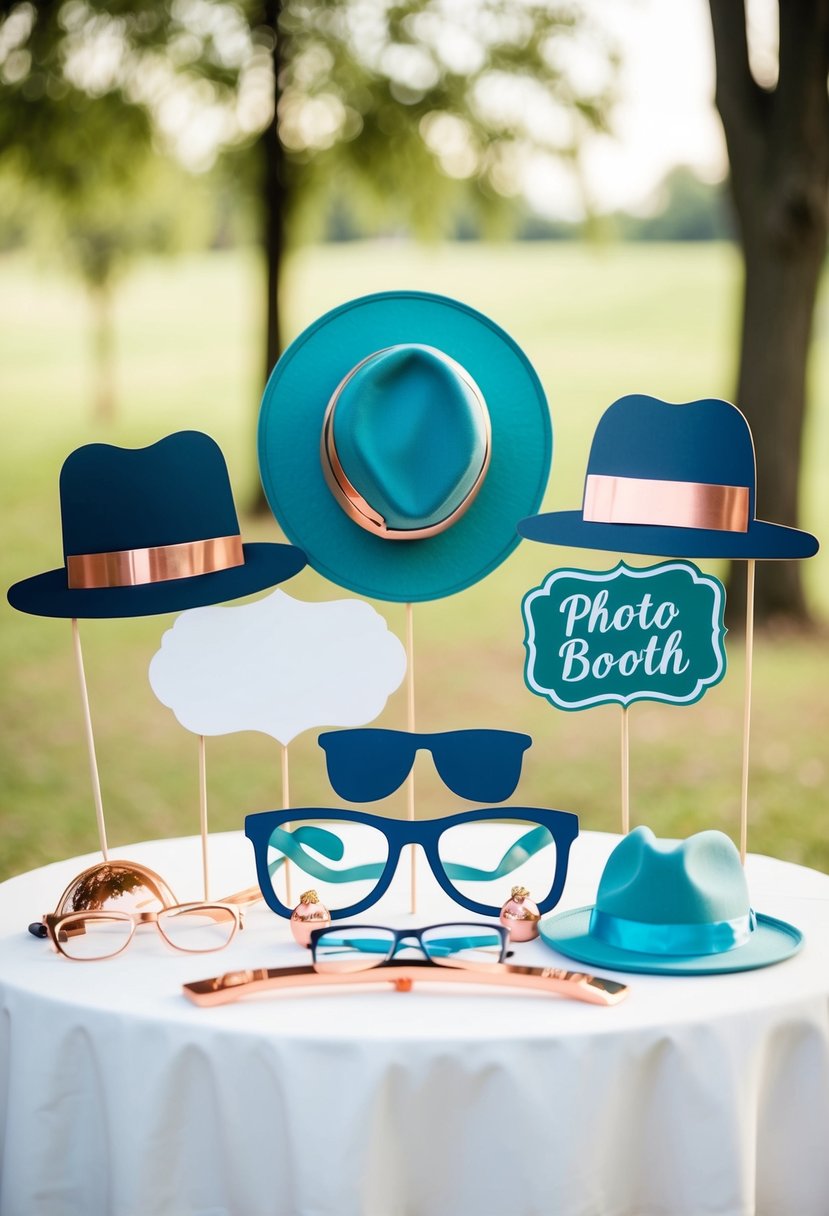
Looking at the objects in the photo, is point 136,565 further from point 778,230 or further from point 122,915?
point 778,230

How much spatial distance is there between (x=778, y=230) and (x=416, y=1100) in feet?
21.1

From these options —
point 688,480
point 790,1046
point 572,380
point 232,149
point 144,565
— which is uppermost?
point 232,149

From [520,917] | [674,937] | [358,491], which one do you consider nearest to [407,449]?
[358,491]

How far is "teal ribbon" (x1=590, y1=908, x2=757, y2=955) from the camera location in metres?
1.79

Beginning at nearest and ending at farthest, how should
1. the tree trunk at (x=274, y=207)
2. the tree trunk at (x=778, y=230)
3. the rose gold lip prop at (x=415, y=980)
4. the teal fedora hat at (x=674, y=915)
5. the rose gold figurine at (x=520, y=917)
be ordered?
the rose gold lip prop at (x=415, y=980) < the teal fedora hat at (x=674, y=915) < the rose gold figurine at (x=520, y=917) < the tree trunk at (x=778, y=230) < the tree trunk at (x=274, y=207)

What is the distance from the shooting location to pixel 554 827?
73.8 inches

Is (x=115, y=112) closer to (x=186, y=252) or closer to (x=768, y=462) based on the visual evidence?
(x=186, y=252)

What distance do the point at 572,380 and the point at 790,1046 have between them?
15.3 metres

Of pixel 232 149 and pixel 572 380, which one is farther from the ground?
pixel 232 149

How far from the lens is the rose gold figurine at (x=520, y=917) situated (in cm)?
190

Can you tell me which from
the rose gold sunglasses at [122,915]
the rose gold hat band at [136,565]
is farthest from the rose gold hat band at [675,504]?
the rose gold sunglasses at [122,915]

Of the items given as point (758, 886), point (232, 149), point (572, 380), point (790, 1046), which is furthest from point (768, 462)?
point (572, 380)

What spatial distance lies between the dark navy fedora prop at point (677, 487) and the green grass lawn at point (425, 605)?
3.71m

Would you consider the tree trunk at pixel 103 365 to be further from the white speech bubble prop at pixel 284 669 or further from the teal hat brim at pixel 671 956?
the teal hat brim at pixel 671 956
